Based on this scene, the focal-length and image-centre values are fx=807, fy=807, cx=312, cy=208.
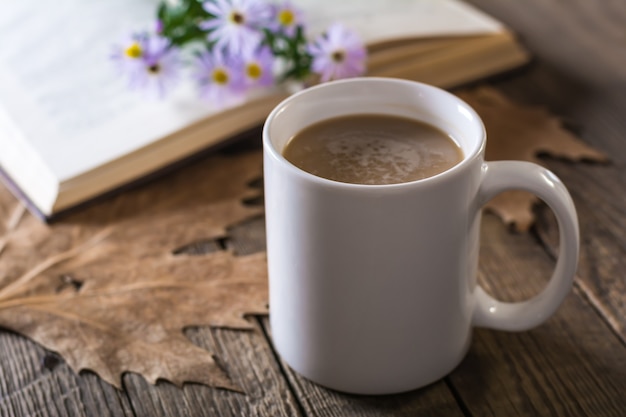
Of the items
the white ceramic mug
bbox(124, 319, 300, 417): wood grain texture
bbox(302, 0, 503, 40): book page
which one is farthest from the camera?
bbox(302, 0, 503, 40): book page

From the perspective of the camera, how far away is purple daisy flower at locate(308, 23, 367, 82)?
102 centimetres

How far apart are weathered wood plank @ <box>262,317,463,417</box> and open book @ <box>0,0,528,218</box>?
0.40m

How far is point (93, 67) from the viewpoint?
1.13 metres

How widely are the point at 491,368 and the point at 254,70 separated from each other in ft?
1.62

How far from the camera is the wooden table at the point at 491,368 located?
0.72 meters

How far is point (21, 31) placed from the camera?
118 centimetres

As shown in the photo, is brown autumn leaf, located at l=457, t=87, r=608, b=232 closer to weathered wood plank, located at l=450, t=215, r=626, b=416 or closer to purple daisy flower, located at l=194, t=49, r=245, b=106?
weathered wood plank, located at l=450, t=215, r=626, b=416

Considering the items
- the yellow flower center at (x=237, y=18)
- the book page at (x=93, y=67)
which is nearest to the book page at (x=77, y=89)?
the book page at (x=93, y=67)

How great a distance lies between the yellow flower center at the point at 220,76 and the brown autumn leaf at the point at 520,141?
0.35m

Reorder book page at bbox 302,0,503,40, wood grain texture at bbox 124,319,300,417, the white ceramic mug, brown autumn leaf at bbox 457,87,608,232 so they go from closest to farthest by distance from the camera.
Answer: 1. the white ceramic mug
2. wood grain texture at bbox 124,319,300,417
3. brown autumn leaf at bbox 457,87,608,232
4. book page at bbox 302,0,503,40

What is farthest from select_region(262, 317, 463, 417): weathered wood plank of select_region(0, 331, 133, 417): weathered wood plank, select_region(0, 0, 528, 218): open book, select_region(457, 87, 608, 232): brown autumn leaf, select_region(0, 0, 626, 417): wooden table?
select_region(0, 0, 528, 218): open book

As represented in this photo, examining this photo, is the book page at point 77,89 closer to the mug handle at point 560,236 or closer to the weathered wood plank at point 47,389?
the weathered wood plank at point 47,389

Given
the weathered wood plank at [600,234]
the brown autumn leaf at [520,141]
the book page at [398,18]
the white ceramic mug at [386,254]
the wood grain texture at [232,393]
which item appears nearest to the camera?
the white ceramic mug at [386,254]

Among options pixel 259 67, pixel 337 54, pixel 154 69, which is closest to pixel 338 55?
pixel 337 54
